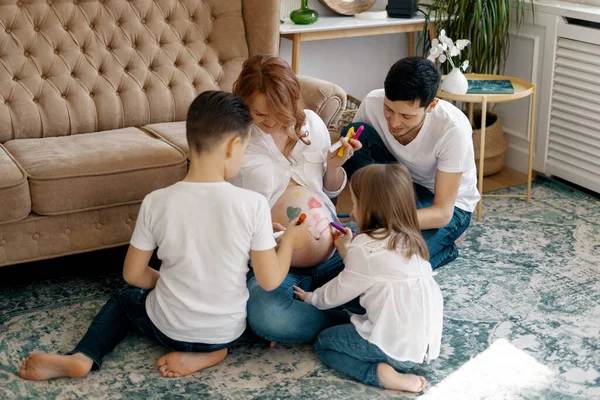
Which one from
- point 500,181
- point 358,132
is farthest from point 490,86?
point 358,132

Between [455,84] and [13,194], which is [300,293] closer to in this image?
[13,194]

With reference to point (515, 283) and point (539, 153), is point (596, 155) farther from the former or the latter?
point (515, 283)

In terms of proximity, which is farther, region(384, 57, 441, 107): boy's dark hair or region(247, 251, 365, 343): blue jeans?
region(384, 57, 441, 107): boy's dark hair

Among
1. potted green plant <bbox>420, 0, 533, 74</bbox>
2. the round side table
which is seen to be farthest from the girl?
potted green plant <bbox>420, 0, 533, 74</bbox>

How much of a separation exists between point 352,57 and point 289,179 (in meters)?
1.80

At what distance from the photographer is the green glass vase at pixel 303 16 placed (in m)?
3.59

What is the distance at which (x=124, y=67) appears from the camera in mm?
3119

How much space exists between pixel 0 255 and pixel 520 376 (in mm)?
1625

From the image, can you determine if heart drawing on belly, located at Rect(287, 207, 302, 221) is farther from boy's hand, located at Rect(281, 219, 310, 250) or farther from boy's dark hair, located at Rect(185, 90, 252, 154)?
boy's dark hair, located at Rect(185, 90, 252, 154)

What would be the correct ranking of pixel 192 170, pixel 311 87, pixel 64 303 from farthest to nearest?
pixel 311 87 < pixel 64 303 < pixel 192 170

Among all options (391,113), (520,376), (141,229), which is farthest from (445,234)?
(141,229)

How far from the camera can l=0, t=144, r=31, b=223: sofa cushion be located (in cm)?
240

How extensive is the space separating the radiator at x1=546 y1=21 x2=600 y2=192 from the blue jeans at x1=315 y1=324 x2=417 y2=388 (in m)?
1.77

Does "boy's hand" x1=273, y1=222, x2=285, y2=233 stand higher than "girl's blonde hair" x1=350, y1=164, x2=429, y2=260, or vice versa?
"girl's blonde hair" x1=350, y1=164, x2=429, y2=260
